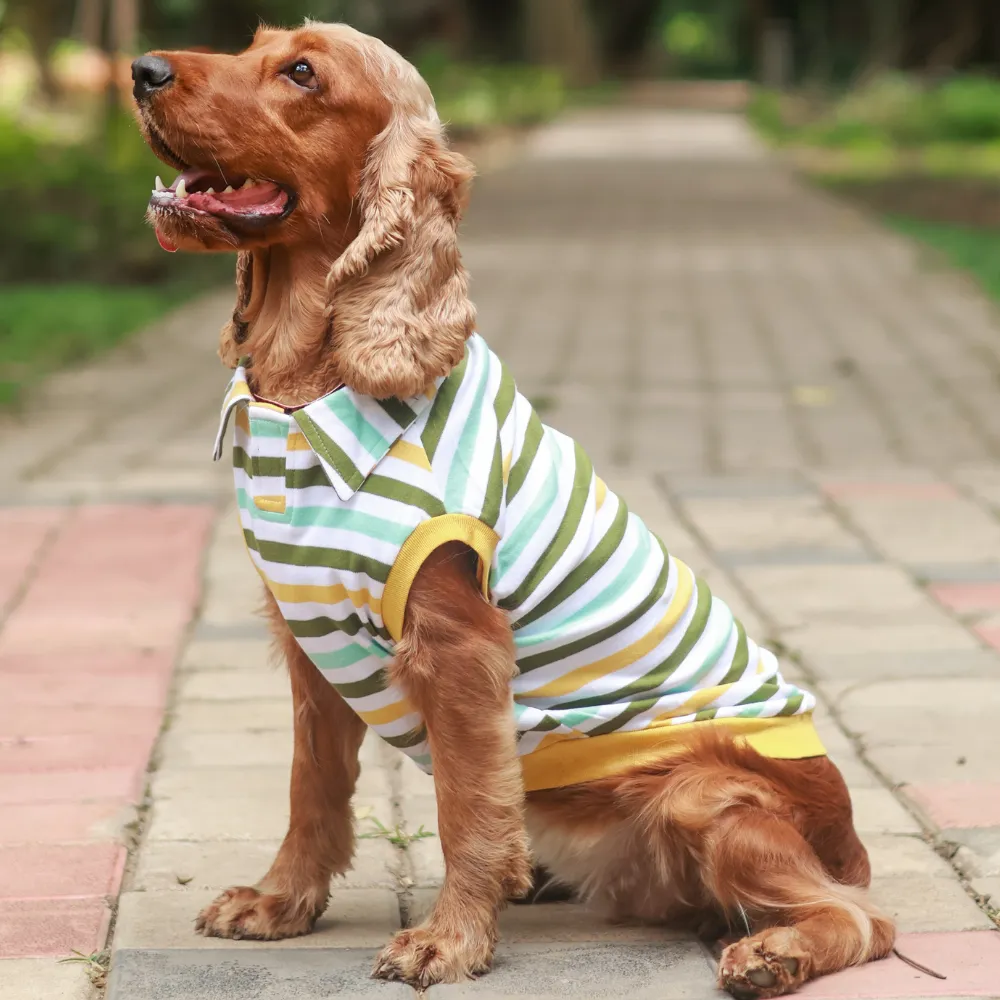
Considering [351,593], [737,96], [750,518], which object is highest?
[351,593]

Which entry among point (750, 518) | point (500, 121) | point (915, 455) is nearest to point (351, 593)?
point (750, 518)

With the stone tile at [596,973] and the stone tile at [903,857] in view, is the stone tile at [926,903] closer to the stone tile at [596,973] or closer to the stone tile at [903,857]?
the stone tile at [903,857]

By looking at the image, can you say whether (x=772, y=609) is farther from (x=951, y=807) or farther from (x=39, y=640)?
(x=39, y=640)

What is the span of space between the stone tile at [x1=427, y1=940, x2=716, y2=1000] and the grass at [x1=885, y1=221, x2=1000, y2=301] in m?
9.29

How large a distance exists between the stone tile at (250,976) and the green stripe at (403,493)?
2.75ft

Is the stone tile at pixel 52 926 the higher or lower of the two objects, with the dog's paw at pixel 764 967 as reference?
lower

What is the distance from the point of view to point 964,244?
14289mm

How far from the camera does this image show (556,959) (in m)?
2.89

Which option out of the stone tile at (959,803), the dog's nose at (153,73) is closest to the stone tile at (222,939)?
the stone tile at (959,803)

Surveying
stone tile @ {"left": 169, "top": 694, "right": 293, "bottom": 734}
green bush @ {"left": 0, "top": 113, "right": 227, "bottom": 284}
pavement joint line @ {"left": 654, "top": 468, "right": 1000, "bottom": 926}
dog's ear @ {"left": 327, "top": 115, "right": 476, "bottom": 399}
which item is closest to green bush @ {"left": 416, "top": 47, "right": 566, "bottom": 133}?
green bush @ {"left": 0, "top": 113, "right": 227, "bottom": 284}

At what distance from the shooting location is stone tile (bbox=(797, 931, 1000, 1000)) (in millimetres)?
2711

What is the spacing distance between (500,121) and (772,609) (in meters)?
26.8

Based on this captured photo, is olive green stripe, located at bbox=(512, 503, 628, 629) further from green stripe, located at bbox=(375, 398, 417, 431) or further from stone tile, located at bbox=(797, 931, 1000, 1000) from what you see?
stone tile, located at bbox=(797, 931, 1000, 1000)

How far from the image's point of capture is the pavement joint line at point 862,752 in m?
3.21
